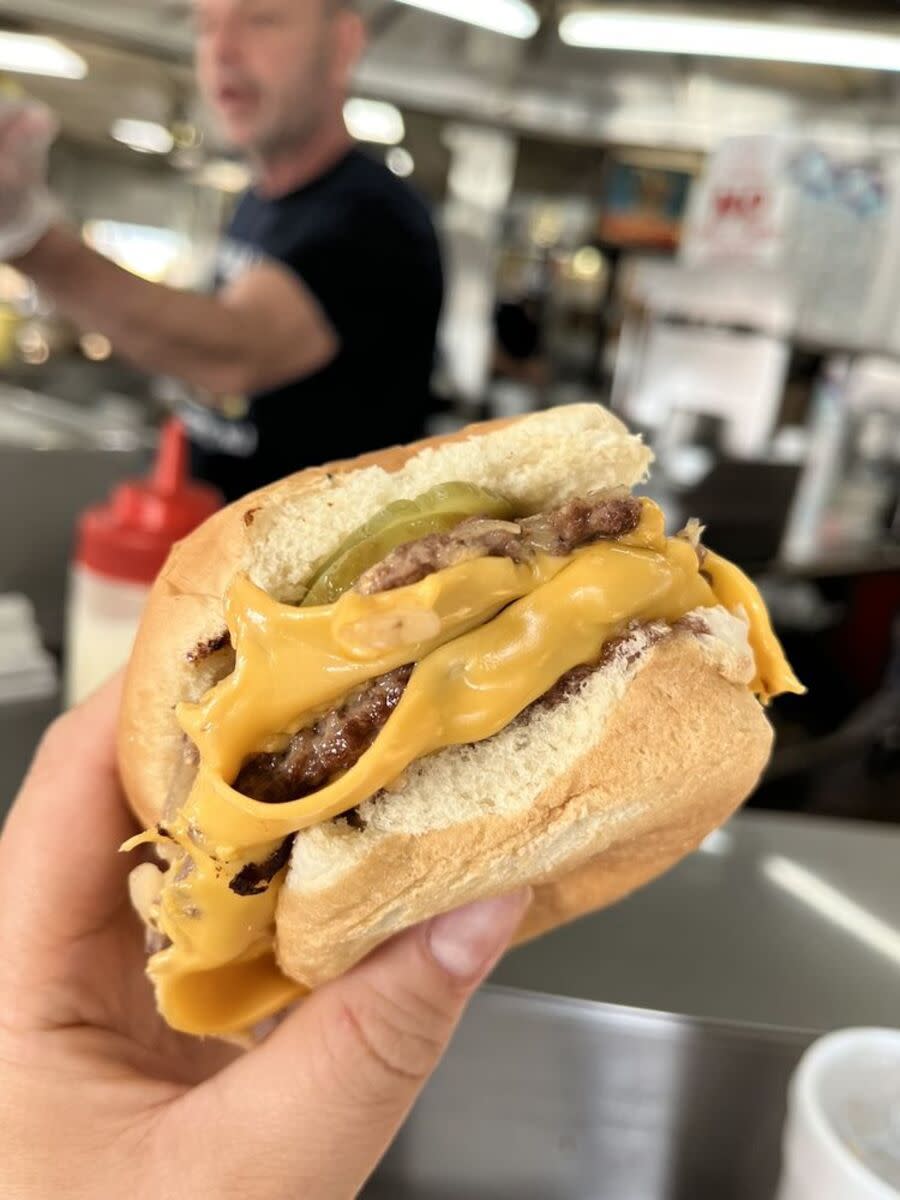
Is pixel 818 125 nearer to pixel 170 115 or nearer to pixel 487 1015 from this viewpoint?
pixel 170 115

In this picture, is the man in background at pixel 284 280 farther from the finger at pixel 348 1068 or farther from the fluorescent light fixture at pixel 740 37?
the fluorescent light fixture at pixel 740 37

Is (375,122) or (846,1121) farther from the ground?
(375,122)

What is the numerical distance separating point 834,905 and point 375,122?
6718mm

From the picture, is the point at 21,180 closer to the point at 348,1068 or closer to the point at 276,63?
the point at 276,63

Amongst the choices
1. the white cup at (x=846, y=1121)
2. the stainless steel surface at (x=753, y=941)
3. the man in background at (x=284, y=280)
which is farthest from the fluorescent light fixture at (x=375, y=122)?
the white cup at (x=846, y=1121)

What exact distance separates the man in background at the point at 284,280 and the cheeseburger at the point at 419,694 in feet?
4.86

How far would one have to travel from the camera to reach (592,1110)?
3.33 feet

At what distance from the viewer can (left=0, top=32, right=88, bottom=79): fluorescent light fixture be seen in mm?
5848

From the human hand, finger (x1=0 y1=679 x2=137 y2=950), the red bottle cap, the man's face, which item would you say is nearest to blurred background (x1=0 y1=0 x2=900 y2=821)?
the red bottle cap

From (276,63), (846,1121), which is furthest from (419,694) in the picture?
(276,63)

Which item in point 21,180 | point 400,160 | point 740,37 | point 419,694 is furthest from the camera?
point 400,160

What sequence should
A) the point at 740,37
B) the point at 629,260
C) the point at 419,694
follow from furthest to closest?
the point at 629,260 < the point at 740,37 < the point at 419,694

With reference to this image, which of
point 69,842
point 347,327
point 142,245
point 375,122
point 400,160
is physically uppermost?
point 375,122

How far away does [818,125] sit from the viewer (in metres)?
6.27
